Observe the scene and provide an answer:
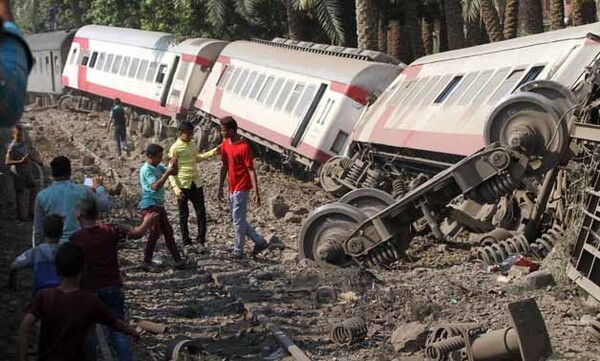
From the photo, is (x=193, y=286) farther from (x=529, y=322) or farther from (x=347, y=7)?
(x=347, y=7)

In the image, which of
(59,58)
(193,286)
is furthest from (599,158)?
(59,58)

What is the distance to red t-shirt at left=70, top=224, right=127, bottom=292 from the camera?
6488 millimetres

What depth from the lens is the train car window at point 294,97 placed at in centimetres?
1944

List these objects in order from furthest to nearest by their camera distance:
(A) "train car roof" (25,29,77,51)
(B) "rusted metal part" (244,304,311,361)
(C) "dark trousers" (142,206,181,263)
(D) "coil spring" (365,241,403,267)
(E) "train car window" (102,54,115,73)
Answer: (A) "train car roof" (25,29,77,51)
(E) "train car window" (102,54,115,73)
(D) "coil spring" (365,241,403,267)
(C) "dark trousers" (142,206,181,263)
(B) "rusted metal part" (244,304,311,361)

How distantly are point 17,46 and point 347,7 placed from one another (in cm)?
2910

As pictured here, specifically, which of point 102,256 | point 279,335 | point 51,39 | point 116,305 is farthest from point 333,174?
point 51,39

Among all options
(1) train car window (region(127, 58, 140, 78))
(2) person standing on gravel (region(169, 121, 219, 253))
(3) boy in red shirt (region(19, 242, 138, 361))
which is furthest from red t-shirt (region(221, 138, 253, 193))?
(1) train car window (region(127, 58, 140, 78))

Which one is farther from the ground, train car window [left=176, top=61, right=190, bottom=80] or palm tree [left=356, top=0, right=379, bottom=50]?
palm tree [left=356, top=0, right=379, bottom=50]

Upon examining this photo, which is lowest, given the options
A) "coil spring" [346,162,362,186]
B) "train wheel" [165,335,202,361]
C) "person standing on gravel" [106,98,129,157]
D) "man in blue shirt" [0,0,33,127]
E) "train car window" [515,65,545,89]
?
"person standing on gravel" [106,98,129,157]

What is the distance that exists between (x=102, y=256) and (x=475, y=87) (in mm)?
8239

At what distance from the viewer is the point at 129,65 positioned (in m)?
30.7

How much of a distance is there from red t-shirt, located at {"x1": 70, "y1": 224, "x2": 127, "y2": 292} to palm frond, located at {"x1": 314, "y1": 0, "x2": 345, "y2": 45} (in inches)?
841

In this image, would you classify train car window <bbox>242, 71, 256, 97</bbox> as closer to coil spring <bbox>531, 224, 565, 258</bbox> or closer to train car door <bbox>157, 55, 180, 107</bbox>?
train car door <bbox>157, 55, 180, 107</bbox>

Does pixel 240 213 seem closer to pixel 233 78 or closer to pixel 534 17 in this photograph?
pixel 233 78
